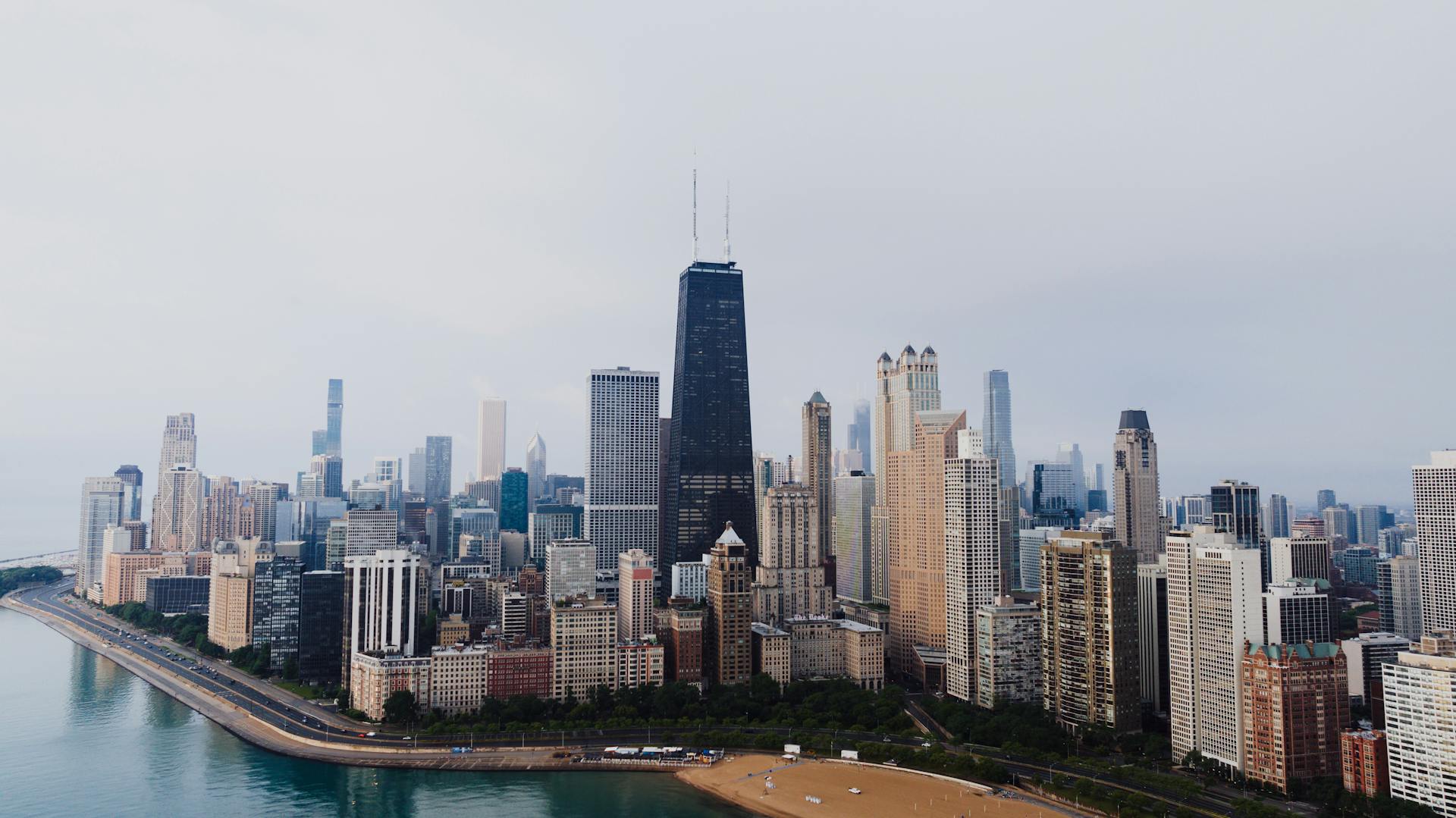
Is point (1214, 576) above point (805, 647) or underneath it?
above

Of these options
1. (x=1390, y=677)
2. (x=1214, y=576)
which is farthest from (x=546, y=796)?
(x=1390, y=677)

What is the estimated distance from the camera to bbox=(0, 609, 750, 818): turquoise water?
39.2 meters

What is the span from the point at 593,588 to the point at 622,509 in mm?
26295

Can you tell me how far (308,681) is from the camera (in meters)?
62.2

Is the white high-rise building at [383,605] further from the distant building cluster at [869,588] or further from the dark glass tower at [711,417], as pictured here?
the dark glass tower at [711,417]

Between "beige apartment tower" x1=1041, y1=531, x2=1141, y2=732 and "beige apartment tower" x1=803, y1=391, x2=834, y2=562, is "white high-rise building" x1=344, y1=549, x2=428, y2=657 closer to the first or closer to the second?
"beige apartment tower" x1=1041, y1=531, x2=1141, y2=732

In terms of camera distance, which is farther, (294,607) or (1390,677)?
(294,607)

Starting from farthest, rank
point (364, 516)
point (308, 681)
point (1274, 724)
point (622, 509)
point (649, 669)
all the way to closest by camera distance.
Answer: point (622, 509) < point (364, 516) < point (308, 681) < point (649, 669) < point (1274, 724)

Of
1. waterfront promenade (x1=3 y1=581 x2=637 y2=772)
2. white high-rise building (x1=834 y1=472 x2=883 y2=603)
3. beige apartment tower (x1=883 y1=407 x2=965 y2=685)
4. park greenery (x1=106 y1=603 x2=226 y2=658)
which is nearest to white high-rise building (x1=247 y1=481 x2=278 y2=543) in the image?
park greenery (x1=106 y1=603 x2=226 y2=658)

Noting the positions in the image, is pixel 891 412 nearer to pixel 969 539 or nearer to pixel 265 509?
pixel 969 539

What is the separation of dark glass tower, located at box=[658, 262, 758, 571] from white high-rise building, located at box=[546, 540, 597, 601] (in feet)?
35.2

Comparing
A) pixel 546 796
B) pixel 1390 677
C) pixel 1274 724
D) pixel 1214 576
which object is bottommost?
pixel 546 796

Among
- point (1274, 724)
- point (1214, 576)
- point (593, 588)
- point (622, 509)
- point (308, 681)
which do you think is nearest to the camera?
point (1274, 724)

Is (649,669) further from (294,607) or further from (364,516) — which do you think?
(364,516)
